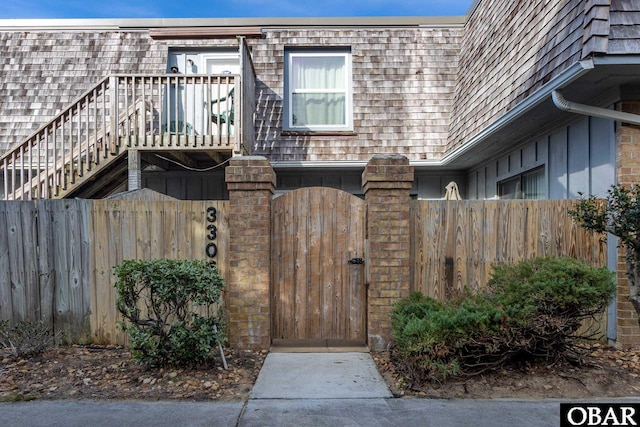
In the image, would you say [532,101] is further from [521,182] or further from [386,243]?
[386,243]

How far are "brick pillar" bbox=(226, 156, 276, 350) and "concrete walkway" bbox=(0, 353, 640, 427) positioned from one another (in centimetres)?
92

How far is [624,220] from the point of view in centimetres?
421

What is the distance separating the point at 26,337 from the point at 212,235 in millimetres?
2229

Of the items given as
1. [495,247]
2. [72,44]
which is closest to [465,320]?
[495,247]

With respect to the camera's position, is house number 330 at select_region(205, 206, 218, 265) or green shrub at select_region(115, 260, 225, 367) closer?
green shrub at select_region(115, 260, 225, 367)

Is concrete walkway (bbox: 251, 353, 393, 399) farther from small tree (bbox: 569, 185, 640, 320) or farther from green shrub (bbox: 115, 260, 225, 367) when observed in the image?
small tree (bbox: 569, 185, 640, 320)

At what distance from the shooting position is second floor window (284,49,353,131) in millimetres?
8578

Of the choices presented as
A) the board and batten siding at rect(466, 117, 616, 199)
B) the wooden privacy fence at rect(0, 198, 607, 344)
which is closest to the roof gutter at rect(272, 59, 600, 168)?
the board and batten siding at rect(466, 117, 616, 199)

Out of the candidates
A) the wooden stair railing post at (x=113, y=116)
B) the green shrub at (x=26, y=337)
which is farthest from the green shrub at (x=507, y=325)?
the wooden stair railing post at (x=113, y=116)

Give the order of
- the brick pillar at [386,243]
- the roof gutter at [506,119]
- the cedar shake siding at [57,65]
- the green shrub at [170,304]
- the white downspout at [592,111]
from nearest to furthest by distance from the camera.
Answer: the green shrub at [170,304]
the roof gutter at [506,119]
the white downspout at [592,111]
the brick pillar at [386,243]
the cedar shake siding at [57,65]

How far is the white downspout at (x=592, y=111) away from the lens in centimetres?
445

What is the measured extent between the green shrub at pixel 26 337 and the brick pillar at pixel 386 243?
12.0 ft

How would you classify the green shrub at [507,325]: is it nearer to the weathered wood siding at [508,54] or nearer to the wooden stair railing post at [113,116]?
the weathered wood siding at [508,54]

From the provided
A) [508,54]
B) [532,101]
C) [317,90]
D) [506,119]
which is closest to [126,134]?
[317,90]
